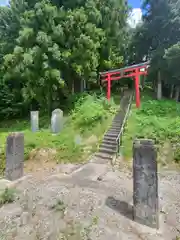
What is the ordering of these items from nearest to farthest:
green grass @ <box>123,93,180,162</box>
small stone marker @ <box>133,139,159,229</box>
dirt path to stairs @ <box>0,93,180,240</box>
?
dirt path to stairs @ <box>0,93,180,240</box>
small stone marker @ <box>133,139,159,229</box>
green grass @ <box>123,93,180,162</box>

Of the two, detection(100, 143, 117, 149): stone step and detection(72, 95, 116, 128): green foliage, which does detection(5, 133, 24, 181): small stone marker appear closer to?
detection(100, 143, 117, 149): stone step

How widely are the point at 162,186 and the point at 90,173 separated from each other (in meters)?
2.79

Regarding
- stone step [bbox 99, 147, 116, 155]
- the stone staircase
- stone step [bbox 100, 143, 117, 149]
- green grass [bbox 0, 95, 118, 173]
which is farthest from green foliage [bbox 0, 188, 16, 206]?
stone step [bbox 100, 143, 117, 149]

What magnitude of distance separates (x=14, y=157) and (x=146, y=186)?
486 cm

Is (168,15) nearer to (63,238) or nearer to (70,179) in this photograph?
(70,179)

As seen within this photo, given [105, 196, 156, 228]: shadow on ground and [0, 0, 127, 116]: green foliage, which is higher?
[0, 0, 127, 116]: green foliage

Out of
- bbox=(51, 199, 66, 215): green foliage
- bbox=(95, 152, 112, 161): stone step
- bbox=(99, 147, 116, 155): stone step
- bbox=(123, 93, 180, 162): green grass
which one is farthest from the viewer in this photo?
bbox=(99, 147, 116, 155): stone step

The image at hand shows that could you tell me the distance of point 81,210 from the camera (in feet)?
16.5

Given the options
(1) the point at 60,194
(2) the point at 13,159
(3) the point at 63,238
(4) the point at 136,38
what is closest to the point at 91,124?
(2) the point at 13,159

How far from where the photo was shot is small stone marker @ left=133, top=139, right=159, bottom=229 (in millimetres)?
4727

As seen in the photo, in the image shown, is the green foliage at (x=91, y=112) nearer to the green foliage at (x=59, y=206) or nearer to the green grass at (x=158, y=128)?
the green grass at (x=158, y=128)

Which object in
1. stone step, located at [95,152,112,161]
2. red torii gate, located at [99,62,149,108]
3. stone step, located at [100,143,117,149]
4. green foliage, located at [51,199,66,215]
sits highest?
red torii gate, located at [99,62,149,108]

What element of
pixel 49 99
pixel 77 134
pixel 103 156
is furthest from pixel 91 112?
pixel 49 99

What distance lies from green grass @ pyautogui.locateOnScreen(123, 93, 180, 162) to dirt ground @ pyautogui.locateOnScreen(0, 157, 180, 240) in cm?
200
